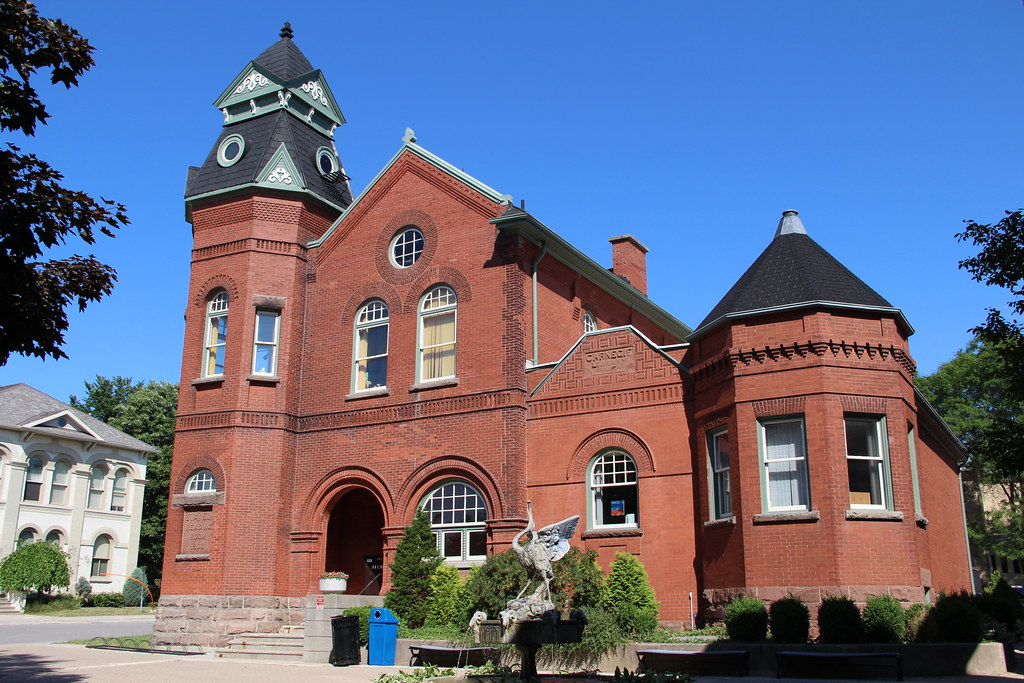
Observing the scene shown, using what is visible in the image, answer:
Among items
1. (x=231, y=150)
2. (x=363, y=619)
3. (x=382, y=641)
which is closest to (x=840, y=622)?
(x=382, y=641)

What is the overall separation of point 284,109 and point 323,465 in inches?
401

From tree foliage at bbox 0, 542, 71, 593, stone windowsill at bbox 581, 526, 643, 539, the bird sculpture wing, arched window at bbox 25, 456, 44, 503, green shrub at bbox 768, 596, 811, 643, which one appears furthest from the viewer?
arched window at bbox 25, 456, 44, 503

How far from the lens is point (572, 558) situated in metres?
17.8

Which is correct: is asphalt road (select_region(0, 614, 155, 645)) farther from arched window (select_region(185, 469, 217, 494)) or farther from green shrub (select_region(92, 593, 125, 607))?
green shrub (select_region(92, 593, 125, 607))

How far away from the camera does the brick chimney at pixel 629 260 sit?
1238 inches

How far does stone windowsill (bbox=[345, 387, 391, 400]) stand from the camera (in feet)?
73.7

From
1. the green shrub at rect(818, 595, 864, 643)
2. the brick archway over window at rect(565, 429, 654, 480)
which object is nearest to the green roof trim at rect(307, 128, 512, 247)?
the brick archway over window at rect(565, 429, 654, 480)

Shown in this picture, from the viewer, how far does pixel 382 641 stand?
1777 centimetres

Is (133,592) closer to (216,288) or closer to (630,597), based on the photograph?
(216,288)

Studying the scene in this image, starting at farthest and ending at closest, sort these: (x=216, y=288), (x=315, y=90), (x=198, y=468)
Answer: (x=315, y=90) → (x=216, y=288) → (x=198, y=468)

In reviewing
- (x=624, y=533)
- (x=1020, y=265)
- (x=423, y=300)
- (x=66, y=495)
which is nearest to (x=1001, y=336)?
(x=1020, y=265)

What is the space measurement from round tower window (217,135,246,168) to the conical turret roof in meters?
13.9

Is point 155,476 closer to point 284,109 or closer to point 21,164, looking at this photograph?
point 284,109

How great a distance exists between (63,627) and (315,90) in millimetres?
19641
